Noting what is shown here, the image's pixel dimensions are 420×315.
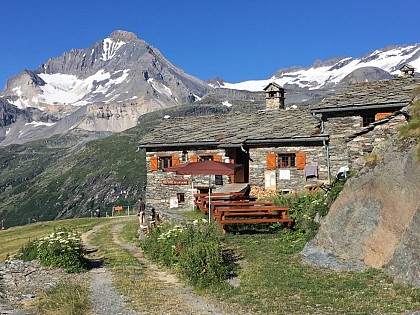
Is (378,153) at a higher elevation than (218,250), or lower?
higher

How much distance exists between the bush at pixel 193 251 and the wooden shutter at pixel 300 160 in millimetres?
10693

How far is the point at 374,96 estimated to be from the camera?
89.9 feet

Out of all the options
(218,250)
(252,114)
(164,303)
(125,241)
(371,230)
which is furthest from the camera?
(252,114)

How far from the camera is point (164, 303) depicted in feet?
40.9

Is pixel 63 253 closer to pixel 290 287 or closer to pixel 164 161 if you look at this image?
pixel 290 287

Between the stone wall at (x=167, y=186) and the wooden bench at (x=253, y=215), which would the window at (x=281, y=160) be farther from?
the wooden bench at (x=253, y=215)

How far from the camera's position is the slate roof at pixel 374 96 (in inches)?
1033

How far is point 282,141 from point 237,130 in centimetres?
442

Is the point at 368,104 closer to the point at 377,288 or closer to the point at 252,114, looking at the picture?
the point at 252,114

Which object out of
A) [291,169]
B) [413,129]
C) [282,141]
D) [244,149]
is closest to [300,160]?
[291,169]

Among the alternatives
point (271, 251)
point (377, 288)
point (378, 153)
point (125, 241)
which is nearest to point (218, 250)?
point (271, 251)

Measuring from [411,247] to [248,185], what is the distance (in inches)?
767

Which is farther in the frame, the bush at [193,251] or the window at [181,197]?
the window at [181,197]

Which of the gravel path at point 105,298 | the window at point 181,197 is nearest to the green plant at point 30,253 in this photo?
the gravel path at point 105,298
